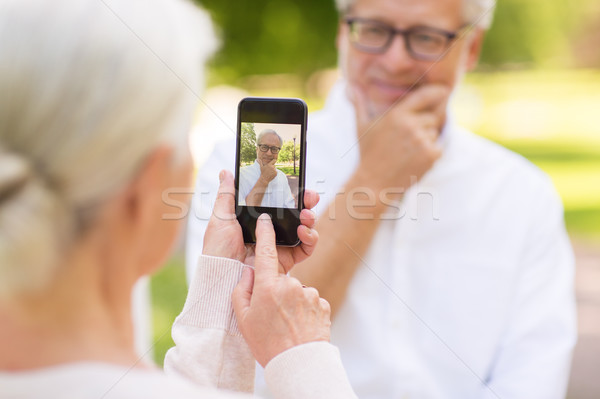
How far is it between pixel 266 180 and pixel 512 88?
25585mm

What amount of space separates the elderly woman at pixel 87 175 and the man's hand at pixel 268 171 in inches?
11.7

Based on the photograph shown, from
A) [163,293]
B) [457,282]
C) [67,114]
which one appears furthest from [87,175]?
[163,293]

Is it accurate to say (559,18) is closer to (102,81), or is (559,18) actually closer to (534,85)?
(534,85)

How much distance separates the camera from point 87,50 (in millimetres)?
776

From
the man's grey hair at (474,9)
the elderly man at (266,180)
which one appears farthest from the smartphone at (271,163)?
the man's grey hair at (474,9)

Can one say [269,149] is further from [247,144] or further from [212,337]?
[212,337]

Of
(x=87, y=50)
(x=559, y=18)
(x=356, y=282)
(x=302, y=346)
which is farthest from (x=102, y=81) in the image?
(x=559, y=18)

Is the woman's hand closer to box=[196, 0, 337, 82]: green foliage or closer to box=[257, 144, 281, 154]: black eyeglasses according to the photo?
box=[257, 144, 281, 154]: black eyeglasses

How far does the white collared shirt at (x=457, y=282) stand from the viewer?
1.78m

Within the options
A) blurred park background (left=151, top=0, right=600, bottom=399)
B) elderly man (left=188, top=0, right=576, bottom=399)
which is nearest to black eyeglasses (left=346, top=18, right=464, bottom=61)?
elderly man (left=188, top=0, right=576, bottom=399)

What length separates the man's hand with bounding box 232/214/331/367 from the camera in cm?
110

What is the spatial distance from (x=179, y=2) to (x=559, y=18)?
24182mm

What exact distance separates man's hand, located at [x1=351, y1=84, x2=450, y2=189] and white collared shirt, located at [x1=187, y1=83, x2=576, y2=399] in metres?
0.09

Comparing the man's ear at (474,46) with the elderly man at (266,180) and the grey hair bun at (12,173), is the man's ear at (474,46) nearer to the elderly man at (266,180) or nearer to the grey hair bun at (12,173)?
the elderly man at (266,180)
